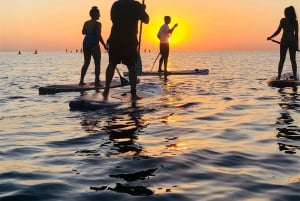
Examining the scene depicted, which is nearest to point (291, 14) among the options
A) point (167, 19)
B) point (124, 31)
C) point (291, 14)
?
point (291, 14)

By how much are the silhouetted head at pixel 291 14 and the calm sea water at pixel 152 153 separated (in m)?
5.42

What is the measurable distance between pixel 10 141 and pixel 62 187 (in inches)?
92.0

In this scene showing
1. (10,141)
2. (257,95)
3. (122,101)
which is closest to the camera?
(10,141)

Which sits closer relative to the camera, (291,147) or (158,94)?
(291,147)

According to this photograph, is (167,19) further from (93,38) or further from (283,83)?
(283,83)

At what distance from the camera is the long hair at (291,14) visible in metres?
13.2

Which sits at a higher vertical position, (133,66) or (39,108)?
(133,66)

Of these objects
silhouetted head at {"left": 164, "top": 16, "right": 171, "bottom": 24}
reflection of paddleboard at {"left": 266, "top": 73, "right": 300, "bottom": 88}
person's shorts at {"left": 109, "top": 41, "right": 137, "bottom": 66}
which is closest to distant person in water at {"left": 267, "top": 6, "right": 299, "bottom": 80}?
reflection of paddleboard at {"left": 266, "top": 73, "right": 300, "bottom": 88}

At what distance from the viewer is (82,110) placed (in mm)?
8266

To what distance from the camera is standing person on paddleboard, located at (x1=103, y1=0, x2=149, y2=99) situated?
8.81 metres

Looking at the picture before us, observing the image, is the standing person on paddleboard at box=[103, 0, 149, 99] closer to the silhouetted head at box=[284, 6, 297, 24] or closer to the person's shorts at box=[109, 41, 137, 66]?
the person's shorts at box=[109, 41, 137, 66]

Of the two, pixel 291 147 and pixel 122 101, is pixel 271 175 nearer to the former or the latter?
pixel 291 147

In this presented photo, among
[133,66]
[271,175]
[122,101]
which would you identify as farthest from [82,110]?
[271,175]

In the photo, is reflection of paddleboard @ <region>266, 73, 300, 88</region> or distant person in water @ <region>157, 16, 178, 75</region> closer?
reflection of paddleboard @ <region>266, 73, 300, 88</region>
